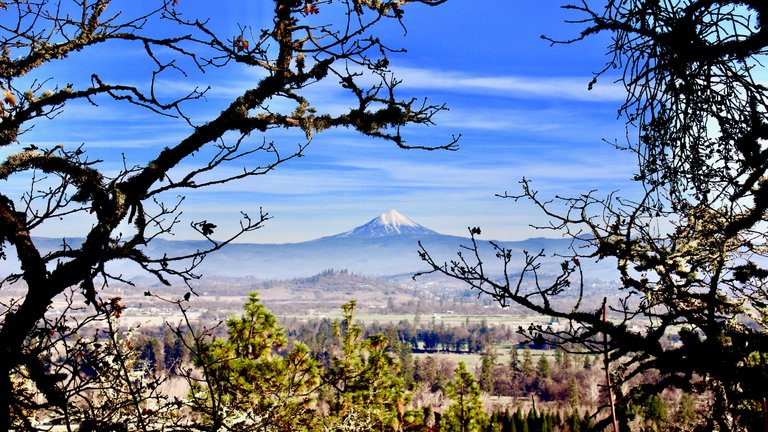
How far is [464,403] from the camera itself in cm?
1413

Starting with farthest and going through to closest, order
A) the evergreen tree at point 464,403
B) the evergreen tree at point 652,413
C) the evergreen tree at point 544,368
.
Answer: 1. the evergreen tree at point 544,368
2. the evergreen tree at point 464,403
3. the evergreen tree at point 652,413

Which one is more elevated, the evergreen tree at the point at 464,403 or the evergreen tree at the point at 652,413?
the evergreen tree at the point at 652,413

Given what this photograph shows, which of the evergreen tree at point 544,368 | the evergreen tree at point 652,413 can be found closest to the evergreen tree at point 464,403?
the evergreen tree at point 652,413

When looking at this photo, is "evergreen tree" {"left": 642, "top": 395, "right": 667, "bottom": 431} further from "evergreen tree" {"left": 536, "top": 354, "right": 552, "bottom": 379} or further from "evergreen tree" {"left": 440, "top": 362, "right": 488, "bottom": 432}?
"evergreen tree" {"left": 536, "top": 354, "right": 552, "bottom": 379}

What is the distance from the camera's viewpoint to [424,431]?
1240 cm

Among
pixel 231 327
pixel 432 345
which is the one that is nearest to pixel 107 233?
pixel 231 327

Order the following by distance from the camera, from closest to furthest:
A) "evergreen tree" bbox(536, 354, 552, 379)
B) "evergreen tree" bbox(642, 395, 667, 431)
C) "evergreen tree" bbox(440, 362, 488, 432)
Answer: "evergreen tree" bbox(642, 395, 667, 431)
"evergreen tree" bbox(440, 362, 488, 432)
"evergreen tree" bbox(536, 354, 552, 379)

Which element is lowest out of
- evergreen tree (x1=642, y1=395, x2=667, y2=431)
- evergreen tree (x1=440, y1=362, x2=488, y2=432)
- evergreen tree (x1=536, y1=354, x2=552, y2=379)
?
evergreen tree (x1=536, y1=354, x2=552, y2=379)

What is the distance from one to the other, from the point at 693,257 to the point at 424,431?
9.24m

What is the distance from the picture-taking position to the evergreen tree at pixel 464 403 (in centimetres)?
1380

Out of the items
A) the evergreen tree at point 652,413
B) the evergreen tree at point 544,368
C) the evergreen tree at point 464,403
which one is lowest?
the evergreen tree at point 544,368

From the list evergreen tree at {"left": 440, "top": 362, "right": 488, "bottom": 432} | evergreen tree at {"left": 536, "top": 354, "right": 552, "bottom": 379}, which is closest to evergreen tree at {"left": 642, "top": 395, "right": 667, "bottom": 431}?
evergreen tree at {"left": 440, "top": 362, "right": 488, "bottom": 432}

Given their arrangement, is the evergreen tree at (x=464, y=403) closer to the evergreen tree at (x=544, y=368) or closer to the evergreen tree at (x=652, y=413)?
the evergreen tree at (x=652, y=413)

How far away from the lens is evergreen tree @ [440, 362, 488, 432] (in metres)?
13.8
